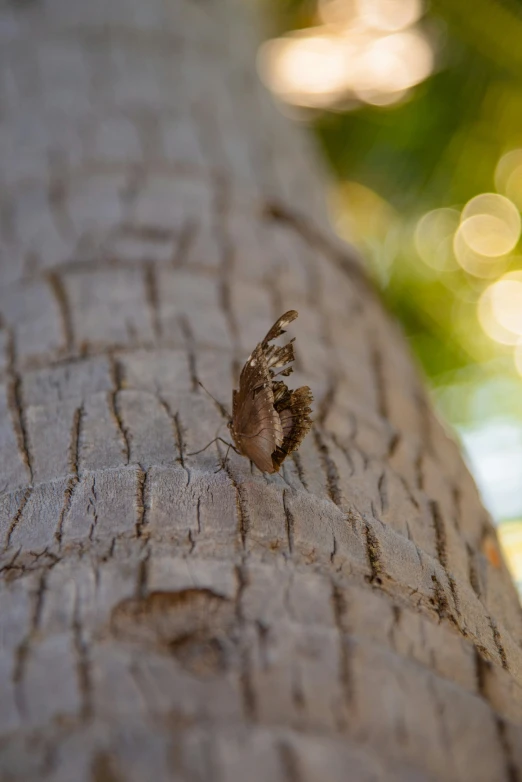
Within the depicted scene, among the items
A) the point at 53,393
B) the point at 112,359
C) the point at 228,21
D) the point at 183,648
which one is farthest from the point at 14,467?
the point at 228,21

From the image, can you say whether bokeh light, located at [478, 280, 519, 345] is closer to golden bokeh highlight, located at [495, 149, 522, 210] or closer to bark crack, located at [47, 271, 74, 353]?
golden bokeh highlight, located at [495, 149, 522, 210]

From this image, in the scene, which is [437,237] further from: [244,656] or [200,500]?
[244,656]

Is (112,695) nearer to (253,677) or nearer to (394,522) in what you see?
(253,677)

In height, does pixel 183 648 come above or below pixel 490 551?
below

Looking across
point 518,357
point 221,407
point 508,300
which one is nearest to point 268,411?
point 221,407

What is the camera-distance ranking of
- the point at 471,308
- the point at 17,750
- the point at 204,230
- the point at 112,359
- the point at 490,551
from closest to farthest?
1. the point at 17,750
2. the point at 490,551
3. the point at 112,359
4. the point at 204,230
5. the point at 471,308

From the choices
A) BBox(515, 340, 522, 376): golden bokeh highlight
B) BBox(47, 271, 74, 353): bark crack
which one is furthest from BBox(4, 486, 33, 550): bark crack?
BBox(515, 340, 522, 376): golden bokeh highlight

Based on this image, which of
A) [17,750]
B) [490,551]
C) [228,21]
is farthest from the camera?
[228,21]
